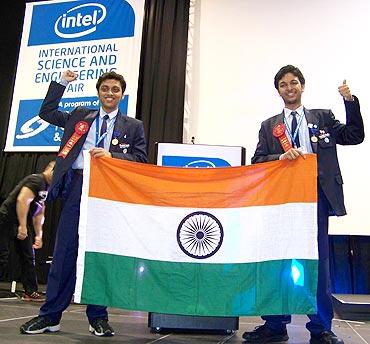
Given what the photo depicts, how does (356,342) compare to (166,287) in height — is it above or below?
below

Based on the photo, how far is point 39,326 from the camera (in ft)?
7.09

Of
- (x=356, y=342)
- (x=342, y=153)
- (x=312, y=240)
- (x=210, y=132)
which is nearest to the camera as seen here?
(x=312, y=240)

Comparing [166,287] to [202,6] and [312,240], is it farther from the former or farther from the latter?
[202,6]

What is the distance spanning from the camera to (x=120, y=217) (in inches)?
84.0

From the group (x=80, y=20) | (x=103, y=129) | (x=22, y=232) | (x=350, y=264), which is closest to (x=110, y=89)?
(x=103, y=129)

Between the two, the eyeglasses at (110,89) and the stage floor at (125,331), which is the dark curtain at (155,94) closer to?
the stage floor at (125,331)

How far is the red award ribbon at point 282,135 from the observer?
7.38 feet

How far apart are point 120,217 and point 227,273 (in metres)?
0.59

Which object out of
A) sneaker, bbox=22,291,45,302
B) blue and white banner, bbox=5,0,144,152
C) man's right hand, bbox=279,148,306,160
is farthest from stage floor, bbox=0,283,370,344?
blue and white banner, bbox=5,0,144,152

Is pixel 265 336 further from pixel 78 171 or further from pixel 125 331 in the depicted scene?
pixel 78 171

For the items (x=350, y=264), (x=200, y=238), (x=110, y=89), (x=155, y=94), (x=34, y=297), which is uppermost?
(x=155, y=94)

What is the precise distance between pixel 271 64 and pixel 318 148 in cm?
366

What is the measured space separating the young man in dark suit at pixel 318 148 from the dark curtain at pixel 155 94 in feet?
11.1

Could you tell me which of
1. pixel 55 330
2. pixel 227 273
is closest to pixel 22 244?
pixel 55 330
